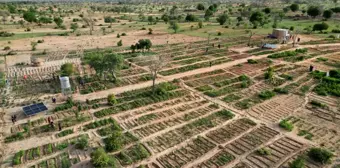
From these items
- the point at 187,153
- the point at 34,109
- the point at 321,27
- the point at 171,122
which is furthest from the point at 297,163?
the point at 321,27

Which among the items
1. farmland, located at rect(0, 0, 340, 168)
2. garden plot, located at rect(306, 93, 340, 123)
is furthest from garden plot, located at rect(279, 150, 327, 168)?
garden plot, located at rect(306, 93, 340, 123)

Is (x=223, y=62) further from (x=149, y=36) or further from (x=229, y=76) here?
(x=149, y=36)

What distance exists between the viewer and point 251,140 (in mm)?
18047

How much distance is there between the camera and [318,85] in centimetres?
2722

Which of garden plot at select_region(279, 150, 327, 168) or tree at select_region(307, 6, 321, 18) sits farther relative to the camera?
tree at select_region(307, 6, 321, 18)

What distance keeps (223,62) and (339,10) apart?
56.8 m

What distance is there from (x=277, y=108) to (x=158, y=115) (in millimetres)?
10228

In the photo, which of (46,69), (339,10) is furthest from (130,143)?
(339,10)

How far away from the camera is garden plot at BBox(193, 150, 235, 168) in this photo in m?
15.6

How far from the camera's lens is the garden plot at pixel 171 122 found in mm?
19016

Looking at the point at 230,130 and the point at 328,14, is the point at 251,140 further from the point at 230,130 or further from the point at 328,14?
the point at 328,14

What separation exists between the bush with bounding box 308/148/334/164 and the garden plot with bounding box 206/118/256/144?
4536 millimetres

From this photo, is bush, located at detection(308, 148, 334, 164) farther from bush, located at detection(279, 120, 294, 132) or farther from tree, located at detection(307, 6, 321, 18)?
tree, located at detection(307, 6, 321, 18)

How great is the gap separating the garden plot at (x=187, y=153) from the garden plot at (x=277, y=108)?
6.13m
